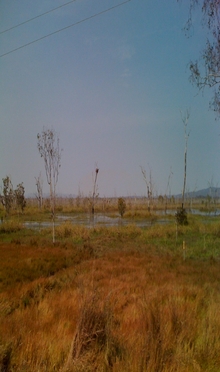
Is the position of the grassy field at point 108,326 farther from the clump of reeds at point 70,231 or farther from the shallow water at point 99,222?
the shallow water at point 99,222

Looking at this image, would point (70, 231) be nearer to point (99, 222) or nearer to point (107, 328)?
point (99, 222)

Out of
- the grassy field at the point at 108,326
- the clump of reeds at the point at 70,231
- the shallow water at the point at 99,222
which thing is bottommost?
the shallow water at the point at 99,222

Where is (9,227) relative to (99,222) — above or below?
above

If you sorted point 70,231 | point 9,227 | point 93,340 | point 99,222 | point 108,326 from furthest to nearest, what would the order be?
point 99,222 < point 9,227 < point 70,231 < point 108,326 < point 93,340

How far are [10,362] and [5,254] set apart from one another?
7.39 meters

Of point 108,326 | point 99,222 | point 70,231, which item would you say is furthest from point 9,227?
point 108,326

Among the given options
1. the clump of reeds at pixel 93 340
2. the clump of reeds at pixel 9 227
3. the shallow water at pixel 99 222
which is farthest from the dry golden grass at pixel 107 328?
the shallow water at pixel 99 222

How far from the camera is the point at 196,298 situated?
5164 millimetres

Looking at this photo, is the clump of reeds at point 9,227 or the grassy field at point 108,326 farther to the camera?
the clump of reeds at point 9,227

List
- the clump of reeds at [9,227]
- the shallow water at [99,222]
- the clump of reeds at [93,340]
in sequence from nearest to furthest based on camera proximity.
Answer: the clump of reeds at [93,340], the clump of reeds at [9,227], the shallow water at [99,222]

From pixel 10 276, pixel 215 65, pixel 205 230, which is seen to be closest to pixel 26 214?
pixel 205 230

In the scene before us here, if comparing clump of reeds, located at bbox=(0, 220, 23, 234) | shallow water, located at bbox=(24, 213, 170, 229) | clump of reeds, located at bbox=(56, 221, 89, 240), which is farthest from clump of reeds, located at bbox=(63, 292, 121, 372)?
clump of reeds, located at bbox=(0, 220, 23, 234)

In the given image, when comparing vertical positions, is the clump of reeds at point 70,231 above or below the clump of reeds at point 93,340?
below

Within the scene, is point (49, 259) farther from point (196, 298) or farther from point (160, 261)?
point (196, 298)
